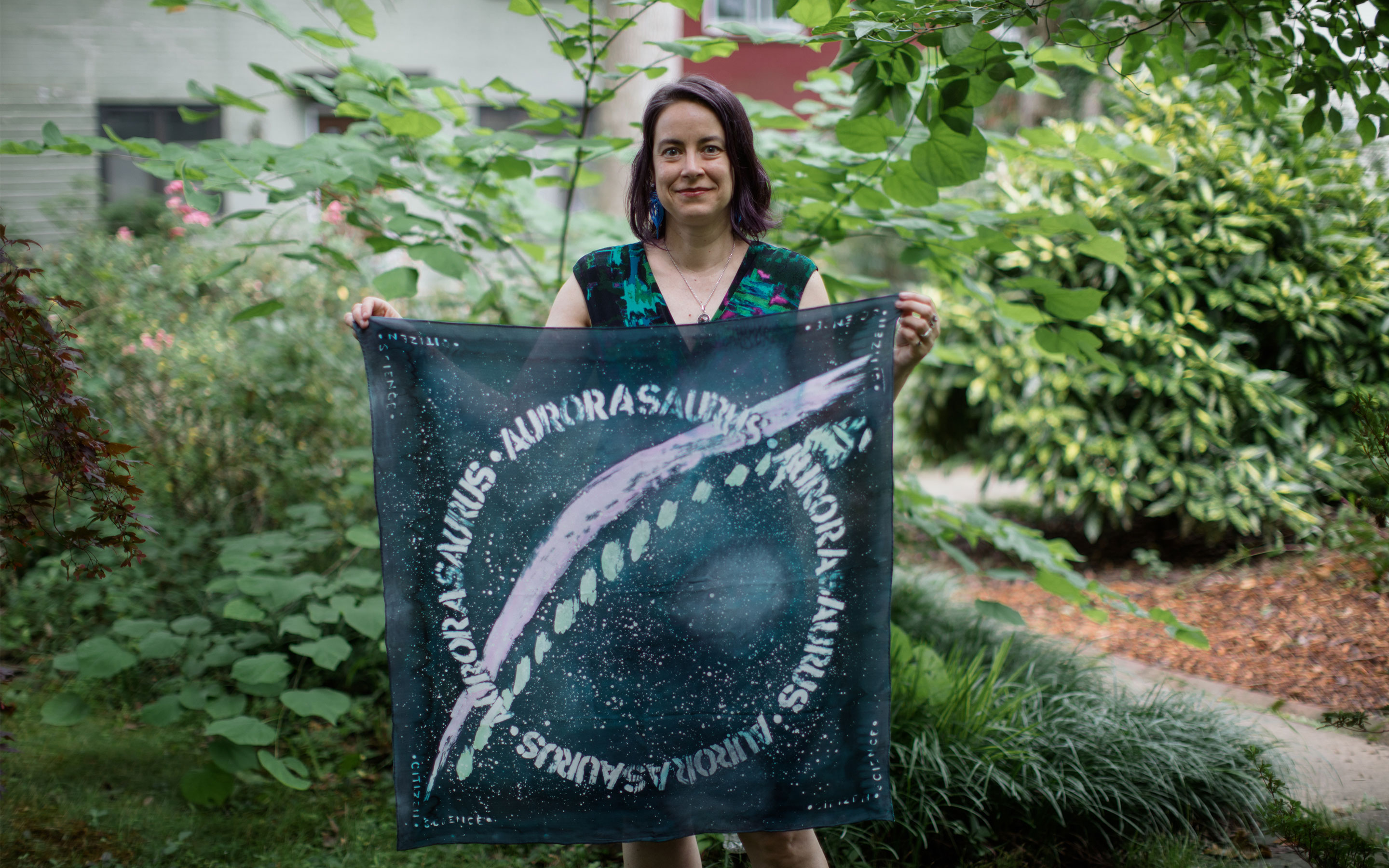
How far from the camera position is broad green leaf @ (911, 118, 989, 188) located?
86.2 inches

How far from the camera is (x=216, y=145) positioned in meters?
2.51

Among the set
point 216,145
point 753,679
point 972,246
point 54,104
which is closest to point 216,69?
point 54,104

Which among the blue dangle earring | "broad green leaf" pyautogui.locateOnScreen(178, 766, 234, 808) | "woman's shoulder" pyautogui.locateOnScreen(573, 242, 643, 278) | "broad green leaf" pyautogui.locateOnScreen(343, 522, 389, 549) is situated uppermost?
the blue dangle earring

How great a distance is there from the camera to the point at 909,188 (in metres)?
2.44

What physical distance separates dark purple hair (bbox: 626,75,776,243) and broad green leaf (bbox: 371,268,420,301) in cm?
83

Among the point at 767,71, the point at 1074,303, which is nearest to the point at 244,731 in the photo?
the point at 1074,303

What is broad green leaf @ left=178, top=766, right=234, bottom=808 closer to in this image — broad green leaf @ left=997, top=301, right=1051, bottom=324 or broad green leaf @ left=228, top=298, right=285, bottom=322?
broad green leaf @ left=228, top=298, right=285, bottom=322

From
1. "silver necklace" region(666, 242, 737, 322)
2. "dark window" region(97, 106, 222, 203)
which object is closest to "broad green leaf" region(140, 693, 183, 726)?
"silver necklace" region(666, 242, 737, 322)

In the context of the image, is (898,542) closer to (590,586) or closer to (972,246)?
(972,246)

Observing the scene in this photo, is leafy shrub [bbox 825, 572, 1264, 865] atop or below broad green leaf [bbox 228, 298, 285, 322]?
below

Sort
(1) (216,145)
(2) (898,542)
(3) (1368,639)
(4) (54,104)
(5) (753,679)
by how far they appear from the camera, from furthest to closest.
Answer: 1. (4) (54,104)
2. (2) (898,542)
3. (3) (1368,639)
4. (1) (216,145)
5. (5) (753,679)

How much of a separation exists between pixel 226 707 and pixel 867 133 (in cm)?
246

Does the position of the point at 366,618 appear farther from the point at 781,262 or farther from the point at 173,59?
the point at 173,59

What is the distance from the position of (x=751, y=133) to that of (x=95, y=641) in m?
2.48
